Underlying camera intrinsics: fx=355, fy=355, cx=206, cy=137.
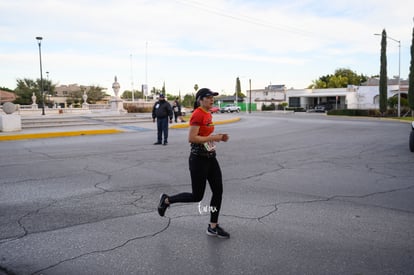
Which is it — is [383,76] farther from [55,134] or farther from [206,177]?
[206,177]

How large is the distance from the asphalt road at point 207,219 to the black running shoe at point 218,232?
76mm

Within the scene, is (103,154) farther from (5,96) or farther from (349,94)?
(349,94)

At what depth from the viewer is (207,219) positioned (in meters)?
4.73

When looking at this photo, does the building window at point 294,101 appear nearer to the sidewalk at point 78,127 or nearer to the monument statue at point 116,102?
the monument statue at point 116,102

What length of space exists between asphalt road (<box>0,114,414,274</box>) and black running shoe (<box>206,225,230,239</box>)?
3.0 inches

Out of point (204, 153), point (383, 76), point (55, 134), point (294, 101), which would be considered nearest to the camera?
point (204, 153)

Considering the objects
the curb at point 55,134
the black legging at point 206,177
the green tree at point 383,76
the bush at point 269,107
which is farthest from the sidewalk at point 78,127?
the bush at point 269,107

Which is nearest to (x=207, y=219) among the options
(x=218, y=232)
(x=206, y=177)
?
(x=218, y=232)

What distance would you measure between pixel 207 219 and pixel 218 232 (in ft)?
1.99

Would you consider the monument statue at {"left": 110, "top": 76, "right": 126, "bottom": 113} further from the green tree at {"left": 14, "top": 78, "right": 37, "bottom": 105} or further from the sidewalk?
the green tree at {"left": 14, "top": 78, "right": 37, "bottom": 105}

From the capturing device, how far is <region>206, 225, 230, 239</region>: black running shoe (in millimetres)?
4102

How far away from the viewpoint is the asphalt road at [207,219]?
347 cm

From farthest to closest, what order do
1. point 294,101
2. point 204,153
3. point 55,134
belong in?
point 294,101, point 55,134, point 204,153

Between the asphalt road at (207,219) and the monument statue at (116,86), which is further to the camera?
the monument statue at (116,86)
